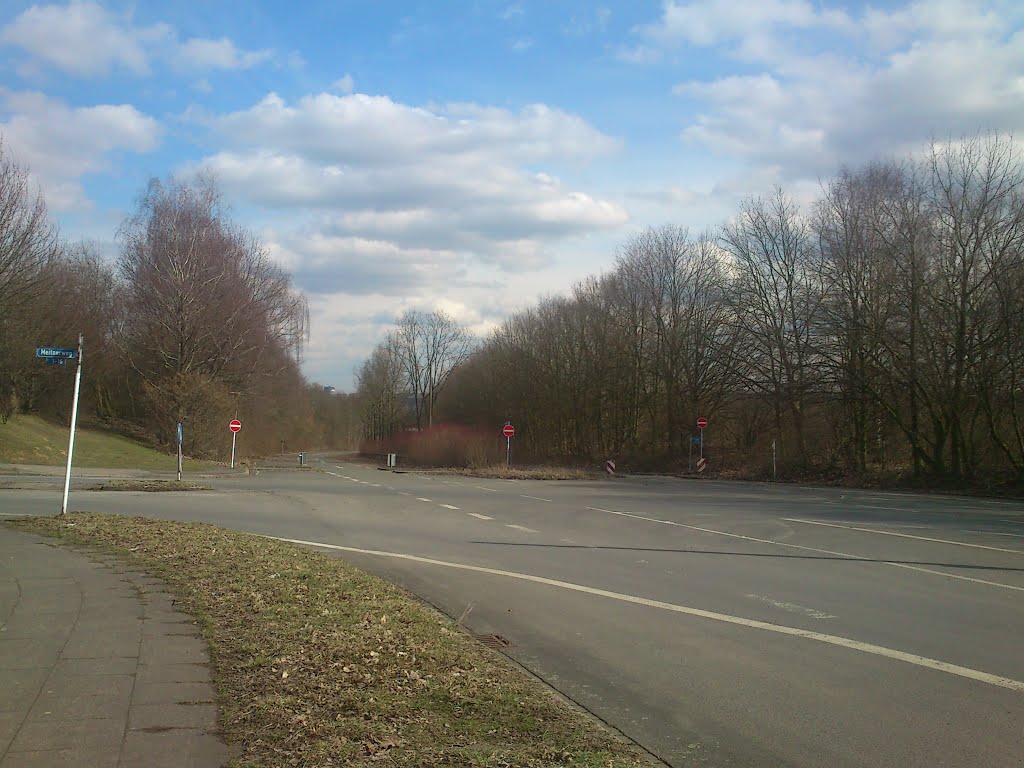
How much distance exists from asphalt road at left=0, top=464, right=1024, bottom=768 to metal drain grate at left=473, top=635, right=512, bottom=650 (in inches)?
6.5

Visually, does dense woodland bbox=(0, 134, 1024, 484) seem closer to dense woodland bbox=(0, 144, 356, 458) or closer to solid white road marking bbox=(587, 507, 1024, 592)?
dense woodland bbox=(0, 144, 356, 458)

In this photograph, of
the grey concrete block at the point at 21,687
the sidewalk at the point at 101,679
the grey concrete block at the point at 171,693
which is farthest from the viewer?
the grey concrete block at the point at 171,693

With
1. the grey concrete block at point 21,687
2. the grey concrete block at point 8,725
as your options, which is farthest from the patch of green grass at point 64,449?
the grey concrete block at point 8,725

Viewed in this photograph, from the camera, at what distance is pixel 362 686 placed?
562cm

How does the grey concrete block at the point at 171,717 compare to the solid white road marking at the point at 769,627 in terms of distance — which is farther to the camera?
the solid white road marking at the point at 769,627

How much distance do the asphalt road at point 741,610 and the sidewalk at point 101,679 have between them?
2.68 m

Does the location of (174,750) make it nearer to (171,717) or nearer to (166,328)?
(171,717)

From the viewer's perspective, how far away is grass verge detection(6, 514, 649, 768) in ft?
15.0

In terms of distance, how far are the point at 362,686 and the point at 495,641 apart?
240 cm

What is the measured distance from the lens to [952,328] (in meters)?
33.6

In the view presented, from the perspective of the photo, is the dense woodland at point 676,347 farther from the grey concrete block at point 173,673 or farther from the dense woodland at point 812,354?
the grey concrete block at point 173,673

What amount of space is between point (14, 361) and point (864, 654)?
4438 cm

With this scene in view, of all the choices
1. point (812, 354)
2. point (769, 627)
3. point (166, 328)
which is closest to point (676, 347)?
point (812, 354)

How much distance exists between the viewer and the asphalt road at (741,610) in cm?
546
